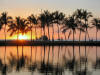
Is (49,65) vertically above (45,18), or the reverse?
(45,18)

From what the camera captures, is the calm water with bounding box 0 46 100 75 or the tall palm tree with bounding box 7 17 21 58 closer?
the calm water with bounding box 0 46 100 75

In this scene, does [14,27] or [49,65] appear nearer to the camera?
[49,65]

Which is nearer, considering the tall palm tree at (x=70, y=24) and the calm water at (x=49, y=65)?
the calm water at (x=49, y=65)

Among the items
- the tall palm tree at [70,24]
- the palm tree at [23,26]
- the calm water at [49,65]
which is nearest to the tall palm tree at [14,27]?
the palm tree at [23,26]

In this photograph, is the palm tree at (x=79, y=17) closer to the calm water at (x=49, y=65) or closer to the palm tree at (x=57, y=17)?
the palm tree at (x=57, y=17)

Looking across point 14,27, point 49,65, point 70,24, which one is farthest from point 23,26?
point 49,65

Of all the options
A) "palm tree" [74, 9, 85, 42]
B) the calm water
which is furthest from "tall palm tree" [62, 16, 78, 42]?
the calm water

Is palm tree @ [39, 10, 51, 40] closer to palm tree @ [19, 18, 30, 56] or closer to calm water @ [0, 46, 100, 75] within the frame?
palm tree @ [19, 18, 30, 56]

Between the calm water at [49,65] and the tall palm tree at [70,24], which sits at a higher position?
the tall palm tree at [70,24]

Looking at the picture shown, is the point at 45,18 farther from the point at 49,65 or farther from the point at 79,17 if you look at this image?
the point at 49,65

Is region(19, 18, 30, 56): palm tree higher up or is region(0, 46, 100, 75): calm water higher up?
region(19, 18, 30, 56): palm tree

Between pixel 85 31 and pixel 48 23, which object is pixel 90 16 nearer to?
pixel 85 31

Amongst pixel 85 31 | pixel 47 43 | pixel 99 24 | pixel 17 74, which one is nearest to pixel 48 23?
pixel 47 43

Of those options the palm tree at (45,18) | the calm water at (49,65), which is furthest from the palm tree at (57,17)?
the calm water at (49,65)
